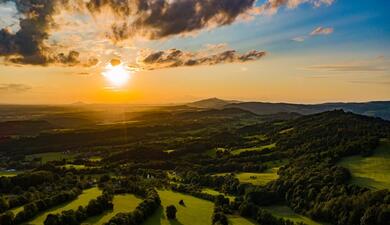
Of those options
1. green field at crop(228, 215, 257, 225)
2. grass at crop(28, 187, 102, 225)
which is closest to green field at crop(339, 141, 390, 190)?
green field at crop(228, 215, 257, 225)

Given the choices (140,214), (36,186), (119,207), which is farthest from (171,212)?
(36,186)

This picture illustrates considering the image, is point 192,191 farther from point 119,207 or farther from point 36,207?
point 36,207

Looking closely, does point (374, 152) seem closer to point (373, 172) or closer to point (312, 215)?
point (373, 172)

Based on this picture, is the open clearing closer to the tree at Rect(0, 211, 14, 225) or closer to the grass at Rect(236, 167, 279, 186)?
the grass at Rect(236, 167, 279, 186)

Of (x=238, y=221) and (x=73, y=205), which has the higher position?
(x=73, y=205)

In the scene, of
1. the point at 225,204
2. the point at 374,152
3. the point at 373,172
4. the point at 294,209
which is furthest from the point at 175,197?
the point at 374,152
